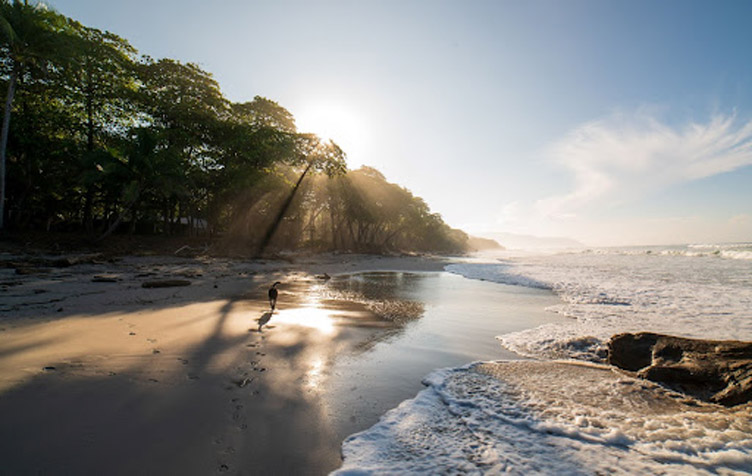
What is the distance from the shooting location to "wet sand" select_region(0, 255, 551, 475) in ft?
7.04

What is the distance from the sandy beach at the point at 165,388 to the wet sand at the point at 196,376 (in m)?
0.01

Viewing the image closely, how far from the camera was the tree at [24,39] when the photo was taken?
53.4 ft

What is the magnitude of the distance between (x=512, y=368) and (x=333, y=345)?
284 centimetres

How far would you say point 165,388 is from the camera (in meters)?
3.12

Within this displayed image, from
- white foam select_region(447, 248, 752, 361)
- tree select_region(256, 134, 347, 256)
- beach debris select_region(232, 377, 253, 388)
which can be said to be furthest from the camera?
tree select_region(256, 134, 347, 256)

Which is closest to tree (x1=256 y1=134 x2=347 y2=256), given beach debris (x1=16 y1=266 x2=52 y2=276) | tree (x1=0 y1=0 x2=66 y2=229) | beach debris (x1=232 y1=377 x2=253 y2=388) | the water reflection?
tree (x1=0 y1=0 x2=66 y2=229)

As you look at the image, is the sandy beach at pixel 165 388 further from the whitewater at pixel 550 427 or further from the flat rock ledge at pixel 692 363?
the flat rock ledge at pixel 692 363

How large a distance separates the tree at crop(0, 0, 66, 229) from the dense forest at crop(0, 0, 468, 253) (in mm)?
58

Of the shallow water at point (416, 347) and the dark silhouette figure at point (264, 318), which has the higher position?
the shallow water at point (416, 347)

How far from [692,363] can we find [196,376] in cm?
626

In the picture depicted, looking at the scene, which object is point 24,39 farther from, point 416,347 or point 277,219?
point 416,347

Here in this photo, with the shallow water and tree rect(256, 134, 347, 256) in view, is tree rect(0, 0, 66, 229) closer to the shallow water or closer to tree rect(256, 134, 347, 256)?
tree rect(256, 134, 347, 256)

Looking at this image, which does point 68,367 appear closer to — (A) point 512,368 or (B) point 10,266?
(A) point 512,368

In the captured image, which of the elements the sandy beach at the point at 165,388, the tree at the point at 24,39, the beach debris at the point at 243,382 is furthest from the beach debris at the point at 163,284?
the tree at the point at 24,39
